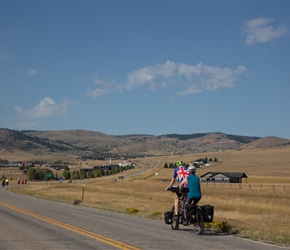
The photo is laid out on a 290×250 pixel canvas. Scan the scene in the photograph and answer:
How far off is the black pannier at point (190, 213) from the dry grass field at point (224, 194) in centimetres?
170

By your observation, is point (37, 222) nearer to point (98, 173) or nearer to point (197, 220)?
point (197, 220)

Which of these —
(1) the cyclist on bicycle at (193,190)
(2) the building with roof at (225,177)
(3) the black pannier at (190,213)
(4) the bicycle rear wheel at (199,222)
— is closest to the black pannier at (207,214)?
(4) the bicycle rear wheel at (199,222)

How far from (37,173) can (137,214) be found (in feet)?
383

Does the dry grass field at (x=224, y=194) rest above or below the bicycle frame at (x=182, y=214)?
below

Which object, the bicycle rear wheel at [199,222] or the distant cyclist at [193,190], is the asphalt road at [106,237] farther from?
the distant cyclist at [193,190]

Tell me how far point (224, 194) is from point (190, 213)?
5298 cm

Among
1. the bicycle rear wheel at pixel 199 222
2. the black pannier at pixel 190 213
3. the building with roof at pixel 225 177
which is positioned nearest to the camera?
the bicycle rear wheel at pixel 199 222

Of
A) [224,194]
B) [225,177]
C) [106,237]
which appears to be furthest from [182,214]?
[225,177]

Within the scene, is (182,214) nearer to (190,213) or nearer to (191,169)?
(190,213)

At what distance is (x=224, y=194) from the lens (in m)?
65.2

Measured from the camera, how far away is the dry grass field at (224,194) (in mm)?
21738

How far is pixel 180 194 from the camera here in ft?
48.5

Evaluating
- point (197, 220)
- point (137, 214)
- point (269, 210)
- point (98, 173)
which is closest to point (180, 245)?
point (197, 220)

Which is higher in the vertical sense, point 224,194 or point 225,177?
point 225,177
